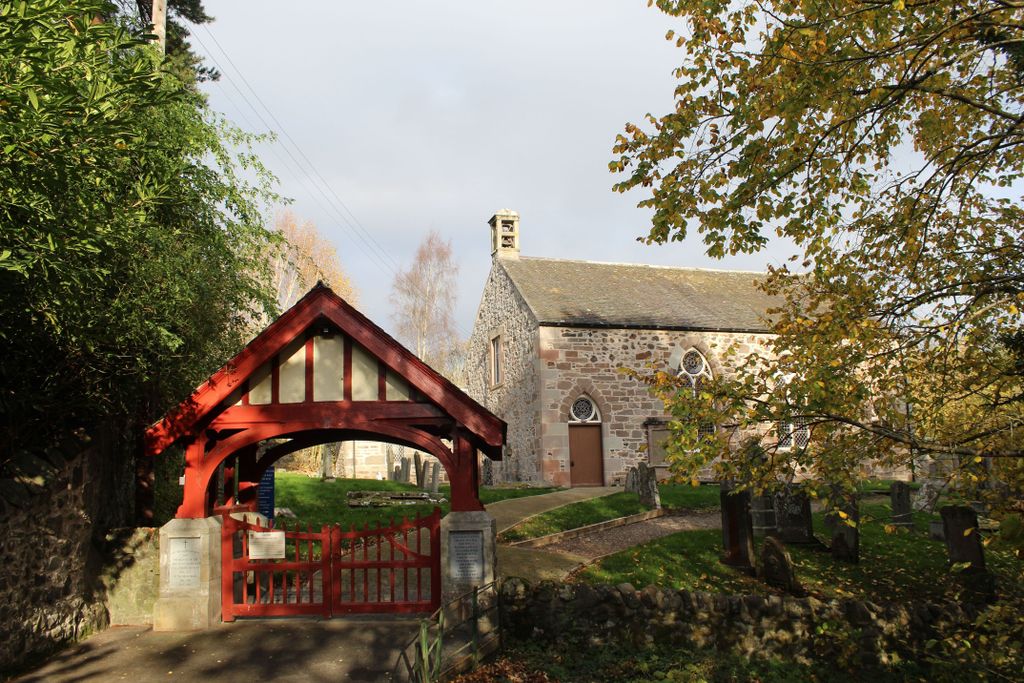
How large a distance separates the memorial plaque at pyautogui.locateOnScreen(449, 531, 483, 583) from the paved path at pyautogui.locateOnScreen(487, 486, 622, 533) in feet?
18.9

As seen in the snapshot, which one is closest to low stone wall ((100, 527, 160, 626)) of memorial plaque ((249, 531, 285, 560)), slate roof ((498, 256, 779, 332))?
memorial plaque ((249, 531, 285, 560))

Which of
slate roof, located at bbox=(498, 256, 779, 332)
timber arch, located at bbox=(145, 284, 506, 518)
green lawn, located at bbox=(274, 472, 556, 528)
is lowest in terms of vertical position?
green lawn, located at bbox=(274, 472, 556, 528)

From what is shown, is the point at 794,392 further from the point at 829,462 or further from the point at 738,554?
the point at 738,554

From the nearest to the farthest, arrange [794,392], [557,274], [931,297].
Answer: [794,392] → [931,297] → [557,274]

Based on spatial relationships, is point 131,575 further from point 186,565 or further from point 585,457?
point 585,457

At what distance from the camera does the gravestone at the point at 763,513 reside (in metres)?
14.3

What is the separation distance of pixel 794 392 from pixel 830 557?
22.6 feet

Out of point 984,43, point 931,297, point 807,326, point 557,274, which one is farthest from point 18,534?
point 557,274

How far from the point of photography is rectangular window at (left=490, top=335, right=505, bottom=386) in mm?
29844

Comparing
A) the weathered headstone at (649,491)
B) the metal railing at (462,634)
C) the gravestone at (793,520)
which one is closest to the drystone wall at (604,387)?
the weathered headstone at (649,491)

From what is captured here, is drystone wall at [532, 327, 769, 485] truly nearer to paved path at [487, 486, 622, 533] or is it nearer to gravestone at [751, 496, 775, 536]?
paved path at [487, 486, 622, 533]

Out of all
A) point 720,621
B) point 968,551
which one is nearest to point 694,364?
point 968,551

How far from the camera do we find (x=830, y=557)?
13.4 m

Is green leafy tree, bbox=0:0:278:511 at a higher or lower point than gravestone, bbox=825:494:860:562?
higher
